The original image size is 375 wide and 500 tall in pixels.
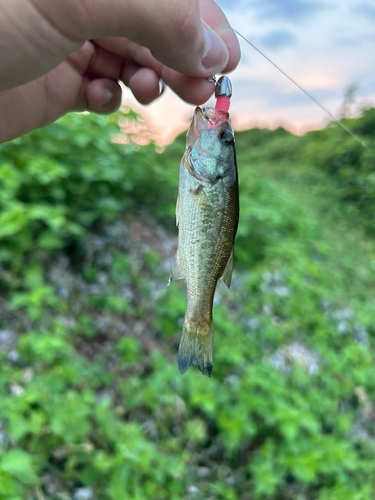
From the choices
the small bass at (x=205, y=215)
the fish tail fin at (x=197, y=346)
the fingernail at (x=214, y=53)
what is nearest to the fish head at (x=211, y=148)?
the small bass at (x=205, y=215)

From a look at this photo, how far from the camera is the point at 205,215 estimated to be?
1448mm

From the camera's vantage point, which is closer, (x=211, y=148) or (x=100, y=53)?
(x=211, y=148)

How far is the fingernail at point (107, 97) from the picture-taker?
2.10m

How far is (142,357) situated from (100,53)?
2184 mm

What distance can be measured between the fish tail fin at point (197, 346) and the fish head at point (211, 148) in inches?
22.3

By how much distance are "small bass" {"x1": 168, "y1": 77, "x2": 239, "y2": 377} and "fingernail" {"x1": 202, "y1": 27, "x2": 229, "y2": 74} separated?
160 mm

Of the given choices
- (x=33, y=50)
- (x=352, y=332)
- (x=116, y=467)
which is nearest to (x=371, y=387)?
(x=352, y=332)

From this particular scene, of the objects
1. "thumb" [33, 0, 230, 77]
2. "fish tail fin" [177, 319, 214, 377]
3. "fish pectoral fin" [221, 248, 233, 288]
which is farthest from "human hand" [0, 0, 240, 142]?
"fish tail fin" [177, 319, 214, 377]

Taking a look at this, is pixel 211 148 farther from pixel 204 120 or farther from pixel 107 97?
pixel 107 97

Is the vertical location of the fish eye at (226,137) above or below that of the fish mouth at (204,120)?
below

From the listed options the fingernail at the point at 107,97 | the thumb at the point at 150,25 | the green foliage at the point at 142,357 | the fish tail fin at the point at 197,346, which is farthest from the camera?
the green foliage at the point at 142,357

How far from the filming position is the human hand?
3.67 ft

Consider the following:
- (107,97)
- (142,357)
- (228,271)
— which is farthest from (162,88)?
(142,357)

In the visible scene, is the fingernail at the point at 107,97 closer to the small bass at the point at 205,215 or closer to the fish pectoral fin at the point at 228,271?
the small bass at the point at 205,215
